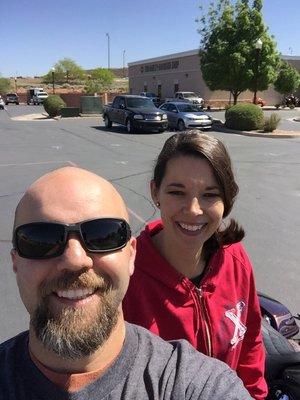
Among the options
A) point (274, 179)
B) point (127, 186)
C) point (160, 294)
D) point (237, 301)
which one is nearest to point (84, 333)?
point (160, 294)

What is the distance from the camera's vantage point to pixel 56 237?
1.28 meters

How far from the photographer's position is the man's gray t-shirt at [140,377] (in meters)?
1.23

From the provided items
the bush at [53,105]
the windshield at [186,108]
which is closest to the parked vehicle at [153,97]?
the bush at [53,105]

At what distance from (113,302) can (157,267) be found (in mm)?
611

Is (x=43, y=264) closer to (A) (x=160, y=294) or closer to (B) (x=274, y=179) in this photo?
(A) (x=160, y=294)

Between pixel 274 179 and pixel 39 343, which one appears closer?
pixel 39 343

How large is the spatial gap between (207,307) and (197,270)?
20cm

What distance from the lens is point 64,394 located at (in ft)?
3.99

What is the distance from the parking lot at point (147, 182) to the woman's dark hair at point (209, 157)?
93.8 inches

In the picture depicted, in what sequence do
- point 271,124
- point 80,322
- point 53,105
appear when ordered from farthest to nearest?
1. point 53,105
2. point 271,124
3. point 80,322

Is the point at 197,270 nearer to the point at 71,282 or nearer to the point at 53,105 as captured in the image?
the point at 71,282

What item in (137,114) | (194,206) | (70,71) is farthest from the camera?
(70,71)

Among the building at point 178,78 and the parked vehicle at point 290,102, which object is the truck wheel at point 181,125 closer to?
the building at point 178,78

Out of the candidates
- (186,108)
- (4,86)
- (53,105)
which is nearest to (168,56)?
(53,105)
